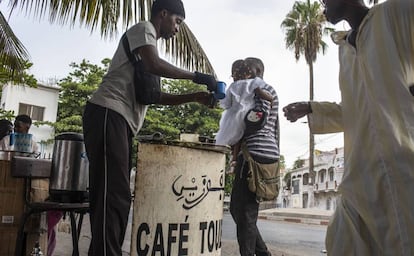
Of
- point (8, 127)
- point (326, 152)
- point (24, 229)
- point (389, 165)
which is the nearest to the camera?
point (389, 165)

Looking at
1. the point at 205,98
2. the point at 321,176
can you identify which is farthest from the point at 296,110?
the point at 321,176

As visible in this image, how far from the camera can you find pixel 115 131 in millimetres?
2137

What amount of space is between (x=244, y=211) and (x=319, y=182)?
4610 centimetres

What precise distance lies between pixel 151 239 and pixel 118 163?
1.40ft

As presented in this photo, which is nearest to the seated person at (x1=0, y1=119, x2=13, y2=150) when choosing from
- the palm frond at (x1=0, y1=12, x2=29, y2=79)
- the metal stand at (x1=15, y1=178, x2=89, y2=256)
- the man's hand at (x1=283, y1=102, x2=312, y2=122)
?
the palm frond at (x1=0, y1=12, x2=29, y2=79)

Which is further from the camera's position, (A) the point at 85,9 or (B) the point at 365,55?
(A) the point at 85,9

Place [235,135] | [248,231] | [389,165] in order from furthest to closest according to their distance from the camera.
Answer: [235,135] → [248,231] → [389,165]

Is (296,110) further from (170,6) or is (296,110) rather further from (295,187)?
(295,187)

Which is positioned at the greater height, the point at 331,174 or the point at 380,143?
the point at 331,174

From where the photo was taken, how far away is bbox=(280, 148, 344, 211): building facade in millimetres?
41844

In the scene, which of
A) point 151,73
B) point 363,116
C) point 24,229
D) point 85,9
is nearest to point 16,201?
point 24,229

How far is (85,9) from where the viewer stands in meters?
4.65

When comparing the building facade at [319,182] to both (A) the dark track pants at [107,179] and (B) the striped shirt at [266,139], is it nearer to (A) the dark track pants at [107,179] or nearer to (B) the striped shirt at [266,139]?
(B) the striped shirt at [266,139]

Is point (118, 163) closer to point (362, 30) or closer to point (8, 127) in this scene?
point (362, 30)
